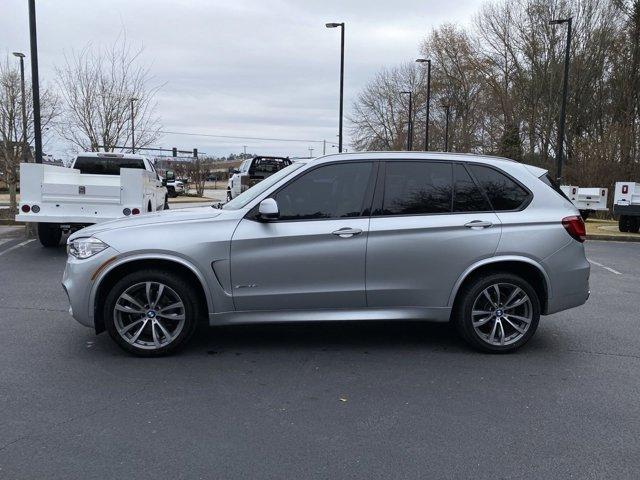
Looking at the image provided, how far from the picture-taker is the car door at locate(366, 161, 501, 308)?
4965 millimetres

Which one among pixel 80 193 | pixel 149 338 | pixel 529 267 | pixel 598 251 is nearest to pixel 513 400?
pixel 529 267

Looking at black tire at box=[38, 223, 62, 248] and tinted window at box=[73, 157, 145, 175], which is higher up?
tinted window at box=[73, 157, 145, 175]

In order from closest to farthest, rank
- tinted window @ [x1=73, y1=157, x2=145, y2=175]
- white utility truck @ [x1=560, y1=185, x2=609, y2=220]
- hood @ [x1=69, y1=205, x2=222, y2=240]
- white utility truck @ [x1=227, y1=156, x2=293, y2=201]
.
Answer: hood @ [x1=69, y1=205, x2=222, y2=240] → tinted window @ [x1=73, y1=157, x2=145, y2=175] → white utility truck @ [x1=560, y1=185, x2=609, y2=220] → white utility truck @ [x1=227, y1=156, x2=293, y2=201]

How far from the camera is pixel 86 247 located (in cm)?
480

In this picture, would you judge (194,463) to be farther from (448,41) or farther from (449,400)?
(448,41)

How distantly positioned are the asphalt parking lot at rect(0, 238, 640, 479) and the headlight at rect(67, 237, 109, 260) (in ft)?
2.92

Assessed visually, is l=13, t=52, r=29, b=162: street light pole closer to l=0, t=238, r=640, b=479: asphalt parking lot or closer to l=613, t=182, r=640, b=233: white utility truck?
l=0, t=238, r=640, b=479: asphalt parking lot

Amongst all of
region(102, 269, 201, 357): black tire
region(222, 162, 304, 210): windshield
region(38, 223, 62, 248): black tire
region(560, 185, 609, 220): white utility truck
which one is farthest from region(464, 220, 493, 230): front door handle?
region(560, 185, 609, 220): white utility truck

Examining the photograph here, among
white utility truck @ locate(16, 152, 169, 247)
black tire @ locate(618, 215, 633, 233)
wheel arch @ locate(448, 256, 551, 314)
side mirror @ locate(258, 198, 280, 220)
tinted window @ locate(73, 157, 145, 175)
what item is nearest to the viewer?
side mirror @ locate(258, 198, 280, 220)

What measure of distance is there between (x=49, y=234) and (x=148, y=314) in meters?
7.71

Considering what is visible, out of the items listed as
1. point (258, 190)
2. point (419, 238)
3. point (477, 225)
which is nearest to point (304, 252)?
point (258, 190)

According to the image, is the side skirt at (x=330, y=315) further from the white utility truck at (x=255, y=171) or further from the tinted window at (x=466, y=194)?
the white utility truck at (x=255, y=171)

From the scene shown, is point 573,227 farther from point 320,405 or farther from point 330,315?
point 320,405

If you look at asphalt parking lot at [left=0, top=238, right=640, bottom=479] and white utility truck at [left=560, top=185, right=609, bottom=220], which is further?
white utility truck at [left=560, top=185, right=609, bottom=220]
